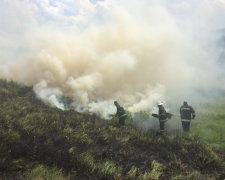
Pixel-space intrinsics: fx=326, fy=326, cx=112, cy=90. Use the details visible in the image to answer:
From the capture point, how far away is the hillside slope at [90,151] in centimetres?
1025

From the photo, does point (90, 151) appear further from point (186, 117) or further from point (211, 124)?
point (211, 124)

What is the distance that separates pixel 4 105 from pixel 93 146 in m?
7.50

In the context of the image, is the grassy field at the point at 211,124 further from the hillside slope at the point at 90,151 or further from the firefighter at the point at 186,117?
the hillside slope at the point at 90,151

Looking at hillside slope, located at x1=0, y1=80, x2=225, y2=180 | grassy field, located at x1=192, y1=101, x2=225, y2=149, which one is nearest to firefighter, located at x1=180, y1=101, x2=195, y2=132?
grassy field, located at x1=192, y1=101, x2=225, y2=149

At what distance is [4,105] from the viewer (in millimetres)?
18656

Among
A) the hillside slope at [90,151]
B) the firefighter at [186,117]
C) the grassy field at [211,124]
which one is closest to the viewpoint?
the hillside slope at [90,151]

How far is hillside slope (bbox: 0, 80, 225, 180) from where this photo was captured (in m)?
10.2

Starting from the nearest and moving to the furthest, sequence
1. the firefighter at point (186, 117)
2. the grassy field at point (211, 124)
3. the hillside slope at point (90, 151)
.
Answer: the hillside slope at point (90, 151), the grassy field at point (211, 124), the firefighter at point (186, 117)

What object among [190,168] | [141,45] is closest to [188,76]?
[141,45]

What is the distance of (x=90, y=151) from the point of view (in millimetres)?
12625

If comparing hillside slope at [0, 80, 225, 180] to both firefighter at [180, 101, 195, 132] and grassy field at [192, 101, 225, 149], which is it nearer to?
grassy field at [192, 101, 225, 149]

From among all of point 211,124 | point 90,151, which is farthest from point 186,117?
point 90,151

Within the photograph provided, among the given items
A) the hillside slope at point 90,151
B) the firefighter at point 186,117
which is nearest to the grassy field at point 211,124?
the firefighter at point 186,117

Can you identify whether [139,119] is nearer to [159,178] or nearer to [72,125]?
[72,125]
